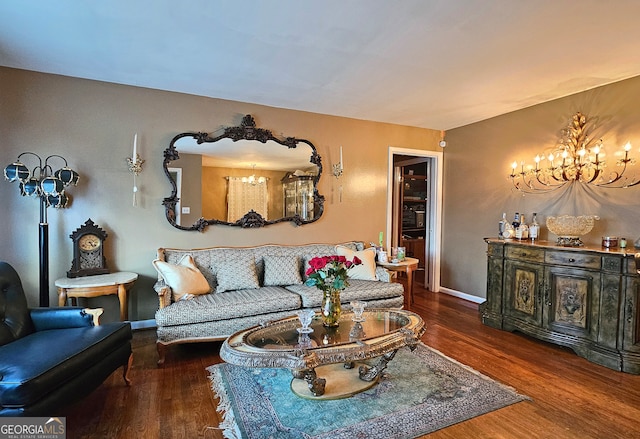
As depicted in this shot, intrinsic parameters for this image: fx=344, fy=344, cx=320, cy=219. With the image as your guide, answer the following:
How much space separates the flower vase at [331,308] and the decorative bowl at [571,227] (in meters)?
2.50

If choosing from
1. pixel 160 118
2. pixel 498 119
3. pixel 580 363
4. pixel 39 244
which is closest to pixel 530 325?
pixel 580 363

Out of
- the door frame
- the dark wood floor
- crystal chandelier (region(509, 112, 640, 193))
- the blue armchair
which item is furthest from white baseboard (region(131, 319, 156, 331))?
crystal chandelier (region(509, 112, 640, 193))

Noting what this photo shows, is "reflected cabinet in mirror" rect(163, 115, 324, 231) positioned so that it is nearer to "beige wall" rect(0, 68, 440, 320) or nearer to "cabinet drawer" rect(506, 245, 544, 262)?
"beige wall" rect(0, 68, 440, 320)

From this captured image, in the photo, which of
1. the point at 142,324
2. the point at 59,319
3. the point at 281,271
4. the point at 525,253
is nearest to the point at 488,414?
the point at 525,253

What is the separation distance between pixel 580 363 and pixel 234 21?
12.7 ft

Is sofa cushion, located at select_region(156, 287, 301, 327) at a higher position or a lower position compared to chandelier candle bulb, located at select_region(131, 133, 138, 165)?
lower

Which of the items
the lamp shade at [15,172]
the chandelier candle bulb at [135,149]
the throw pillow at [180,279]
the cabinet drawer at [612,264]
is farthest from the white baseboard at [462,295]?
the lamp shade at [15,172]

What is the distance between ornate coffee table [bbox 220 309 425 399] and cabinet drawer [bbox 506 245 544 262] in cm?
168

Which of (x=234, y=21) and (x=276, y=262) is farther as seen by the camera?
(x=276, y=262)

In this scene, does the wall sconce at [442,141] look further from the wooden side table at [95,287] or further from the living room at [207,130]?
the wooden side table at [95,287]

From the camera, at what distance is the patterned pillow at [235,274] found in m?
3.52

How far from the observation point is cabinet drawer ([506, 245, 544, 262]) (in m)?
3.41

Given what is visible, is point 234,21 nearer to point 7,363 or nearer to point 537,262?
point 7,363

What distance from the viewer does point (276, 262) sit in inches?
151
